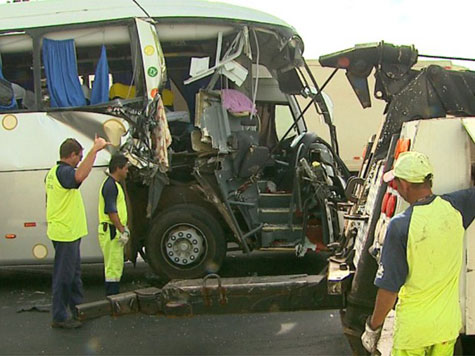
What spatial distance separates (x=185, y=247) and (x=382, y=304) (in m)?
4.41

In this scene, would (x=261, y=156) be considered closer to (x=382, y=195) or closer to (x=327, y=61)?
(x=327, y=61)

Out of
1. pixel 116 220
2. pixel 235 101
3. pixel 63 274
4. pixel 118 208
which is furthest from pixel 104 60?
pixel 63 274

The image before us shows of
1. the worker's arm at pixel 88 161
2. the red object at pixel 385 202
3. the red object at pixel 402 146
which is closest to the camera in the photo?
the red object at pixel 402 146

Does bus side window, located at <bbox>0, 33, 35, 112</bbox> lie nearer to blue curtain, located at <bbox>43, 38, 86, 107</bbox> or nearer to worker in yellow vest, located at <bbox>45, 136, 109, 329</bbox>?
blue curtain, located at <bbox>43, 38, 86, 107</bbox>

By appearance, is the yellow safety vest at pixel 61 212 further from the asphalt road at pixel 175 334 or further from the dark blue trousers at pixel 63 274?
the asphalt road at pixel 175 334

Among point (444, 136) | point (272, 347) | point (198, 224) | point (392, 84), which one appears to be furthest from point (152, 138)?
point (444, 136)

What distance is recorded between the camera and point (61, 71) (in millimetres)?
7348

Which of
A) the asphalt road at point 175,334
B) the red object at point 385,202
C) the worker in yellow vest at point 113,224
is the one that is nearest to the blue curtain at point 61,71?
the worker in yellow vest at point 113,224

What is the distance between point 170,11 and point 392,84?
3.87 m

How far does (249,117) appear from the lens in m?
7.66

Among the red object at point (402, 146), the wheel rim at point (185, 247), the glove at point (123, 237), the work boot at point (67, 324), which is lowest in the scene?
the work boot at point (67, 324)

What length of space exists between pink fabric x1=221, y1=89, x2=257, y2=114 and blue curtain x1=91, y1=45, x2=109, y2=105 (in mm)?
1395

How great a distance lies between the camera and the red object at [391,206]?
351 cm

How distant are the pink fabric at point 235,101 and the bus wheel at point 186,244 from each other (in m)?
1.31
